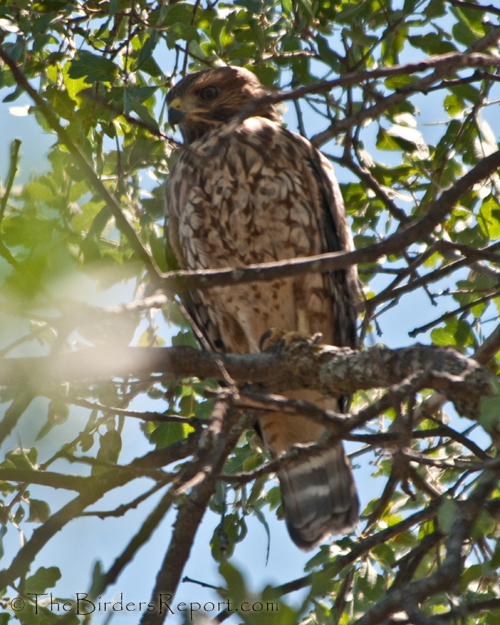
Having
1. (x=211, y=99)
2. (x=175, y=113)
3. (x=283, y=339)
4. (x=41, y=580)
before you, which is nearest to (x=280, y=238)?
(x=283, y=339)

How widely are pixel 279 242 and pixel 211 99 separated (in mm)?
1158

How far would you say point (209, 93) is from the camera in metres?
3.99

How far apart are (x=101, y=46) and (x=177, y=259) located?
118 cm

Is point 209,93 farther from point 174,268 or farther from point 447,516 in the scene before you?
point 447,516

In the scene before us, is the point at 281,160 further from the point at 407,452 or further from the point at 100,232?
the point at 407,452

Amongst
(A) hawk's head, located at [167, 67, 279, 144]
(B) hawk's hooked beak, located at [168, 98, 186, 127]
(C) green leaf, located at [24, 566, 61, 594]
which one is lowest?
(C) green leaf, located at [24, 566, 61, 594]

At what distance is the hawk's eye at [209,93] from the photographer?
397 centimetres

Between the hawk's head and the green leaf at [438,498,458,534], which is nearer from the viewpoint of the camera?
the green leaf at [438,498,458,534]

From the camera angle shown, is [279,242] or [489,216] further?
[279,242]

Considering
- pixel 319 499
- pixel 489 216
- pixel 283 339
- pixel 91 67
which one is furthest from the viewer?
pixel 319 499

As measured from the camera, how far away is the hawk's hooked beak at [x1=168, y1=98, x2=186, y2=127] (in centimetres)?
375

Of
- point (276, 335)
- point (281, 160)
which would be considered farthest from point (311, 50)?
point (276, 335)

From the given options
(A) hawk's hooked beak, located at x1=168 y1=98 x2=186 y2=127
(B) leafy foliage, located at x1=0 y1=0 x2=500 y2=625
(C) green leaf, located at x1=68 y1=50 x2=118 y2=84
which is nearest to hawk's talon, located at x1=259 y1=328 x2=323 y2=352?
(B) leafy foliage, located at x1=0 y1=0 x2=500 y2=625

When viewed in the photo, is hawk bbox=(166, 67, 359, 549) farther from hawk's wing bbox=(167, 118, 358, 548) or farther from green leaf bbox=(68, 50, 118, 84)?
green leaf bbox=(68, 50, 118, 84)
